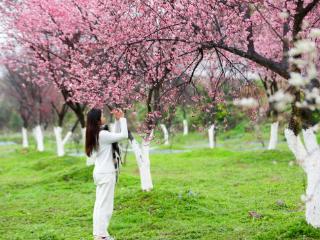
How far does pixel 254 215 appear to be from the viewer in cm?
1224

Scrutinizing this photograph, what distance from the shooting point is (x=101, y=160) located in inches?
384

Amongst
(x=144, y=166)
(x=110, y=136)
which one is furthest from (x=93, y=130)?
(x=144, y=166)

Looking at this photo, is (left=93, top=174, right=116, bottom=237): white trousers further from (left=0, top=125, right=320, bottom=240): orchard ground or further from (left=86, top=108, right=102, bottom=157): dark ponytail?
(left=0, top=125, right=320, bottom=240): orchard ground

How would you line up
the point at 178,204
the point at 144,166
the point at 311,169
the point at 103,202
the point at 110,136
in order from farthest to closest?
the point at 144,166, the point at 178,204, the point at 103,202, the point at 110,136, the point at 311,169

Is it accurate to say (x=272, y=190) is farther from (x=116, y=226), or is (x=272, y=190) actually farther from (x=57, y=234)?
(x=57, y=234)

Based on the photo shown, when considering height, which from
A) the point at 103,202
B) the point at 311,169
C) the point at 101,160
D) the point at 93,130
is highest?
the point at 93,130

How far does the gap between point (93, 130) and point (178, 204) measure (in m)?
4.28

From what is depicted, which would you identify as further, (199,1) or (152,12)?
(152,12)

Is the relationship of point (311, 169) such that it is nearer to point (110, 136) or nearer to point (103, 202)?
point (110, 136)

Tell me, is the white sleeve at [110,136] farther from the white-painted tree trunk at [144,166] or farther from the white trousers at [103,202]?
the white-painted tree trunk at [144,166]

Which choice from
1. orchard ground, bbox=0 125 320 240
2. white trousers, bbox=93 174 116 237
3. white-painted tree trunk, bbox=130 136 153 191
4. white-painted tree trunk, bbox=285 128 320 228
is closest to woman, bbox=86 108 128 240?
white trousers, bbox=93 174 116 237

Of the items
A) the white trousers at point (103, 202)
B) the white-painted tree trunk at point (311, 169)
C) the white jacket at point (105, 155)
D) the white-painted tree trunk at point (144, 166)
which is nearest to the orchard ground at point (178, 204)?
the white-painted tree trunk at point (311, 169)

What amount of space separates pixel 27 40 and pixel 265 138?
1036 inches

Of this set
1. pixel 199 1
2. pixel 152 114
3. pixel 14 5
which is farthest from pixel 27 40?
pixel 199 1
